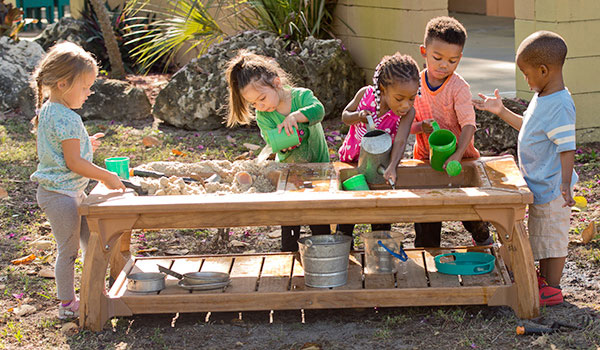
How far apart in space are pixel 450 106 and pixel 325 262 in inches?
43.9

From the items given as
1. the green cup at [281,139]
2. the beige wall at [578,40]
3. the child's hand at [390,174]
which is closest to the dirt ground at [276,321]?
the child's hand at [390,174]

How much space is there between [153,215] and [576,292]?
2082mm

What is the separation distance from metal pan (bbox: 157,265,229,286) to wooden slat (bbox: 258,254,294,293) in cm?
19

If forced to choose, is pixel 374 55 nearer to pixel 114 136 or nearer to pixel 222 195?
pixel 114 136

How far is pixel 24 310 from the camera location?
3805mm

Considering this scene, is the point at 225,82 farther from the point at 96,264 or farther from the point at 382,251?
the point at 96,264

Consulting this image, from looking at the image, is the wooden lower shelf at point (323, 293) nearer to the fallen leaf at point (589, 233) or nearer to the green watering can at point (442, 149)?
the green watering can at point (442, 149)

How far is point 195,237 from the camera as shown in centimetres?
489

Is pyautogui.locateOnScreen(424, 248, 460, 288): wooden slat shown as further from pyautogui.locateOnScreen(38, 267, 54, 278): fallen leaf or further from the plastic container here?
→ pyautogui.locateOnScreen(38, 267, 54, 278): fallen leaf

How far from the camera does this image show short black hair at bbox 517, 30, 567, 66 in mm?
3426

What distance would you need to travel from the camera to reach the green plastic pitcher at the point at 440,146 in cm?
375

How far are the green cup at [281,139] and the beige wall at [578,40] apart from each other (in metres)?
2.91

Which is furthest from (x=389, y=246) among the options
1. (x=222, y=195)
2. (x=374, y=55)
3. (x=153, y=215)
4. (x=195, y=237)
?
(x=374, y=55)

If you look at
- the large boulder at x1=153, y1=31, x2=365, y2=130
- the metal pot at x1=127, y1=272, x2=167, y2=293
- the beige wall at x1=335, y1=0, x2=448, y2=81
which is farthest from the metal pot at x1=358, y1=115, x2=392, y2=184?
the large boulder at x1=153, y1=31, x2=365, y2=130
